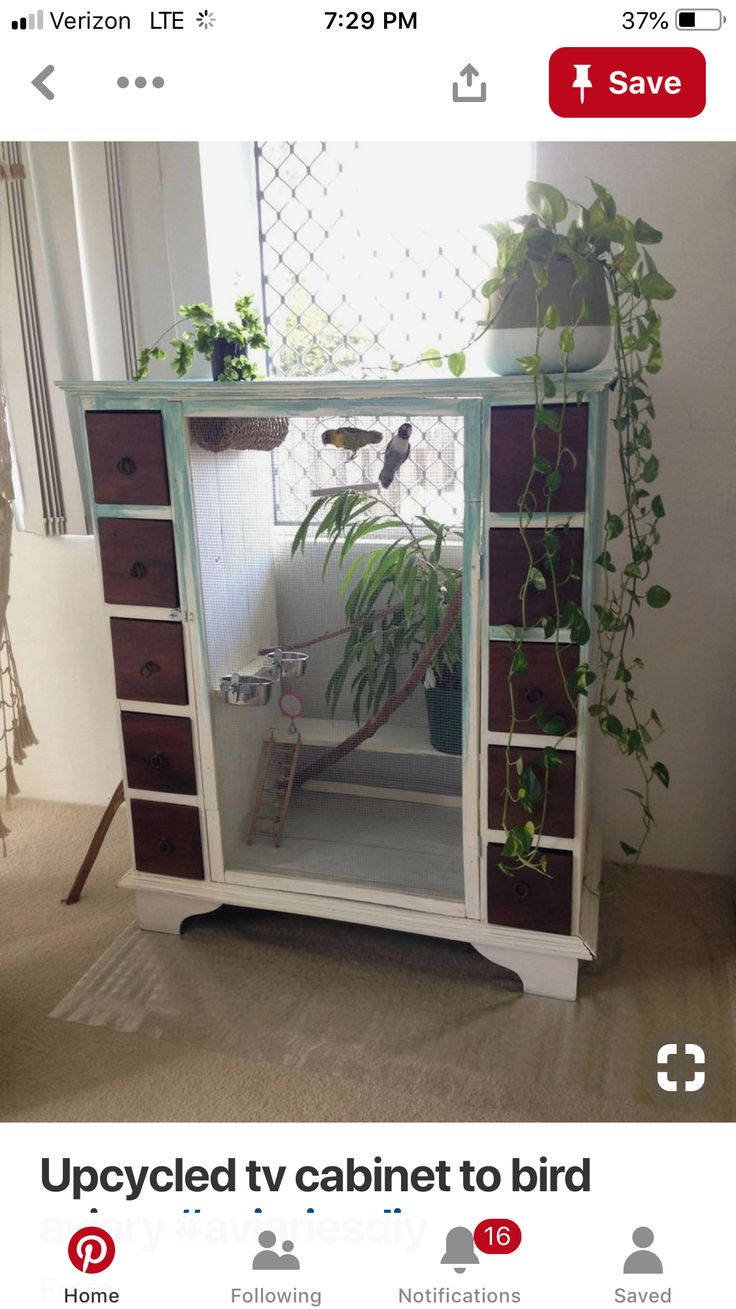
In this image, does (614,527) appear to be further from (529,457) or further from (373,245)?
(373,245)

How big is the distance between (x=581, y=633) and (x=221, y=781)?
2.47 feet

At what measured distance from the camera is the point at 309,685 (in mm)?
1791

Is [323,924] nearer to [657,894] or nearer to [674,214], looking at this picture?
[657,894]

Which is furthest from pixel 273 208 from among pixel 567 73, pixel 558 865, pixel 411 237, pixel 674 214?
pixel 558 865

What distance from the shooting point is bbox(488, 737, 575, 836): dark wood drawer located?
1.59 metres

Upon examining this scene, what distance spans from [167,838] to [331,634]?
531mm

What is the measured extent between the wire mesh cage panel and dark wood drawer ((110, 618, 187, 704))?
0.06m

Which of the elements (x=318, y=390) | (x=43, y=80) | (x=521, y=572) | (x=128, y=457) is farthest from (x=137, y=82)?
(x=521, y=572)

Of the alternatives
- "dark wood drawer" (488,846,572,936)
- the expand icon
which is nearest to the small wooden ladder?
"dark wood drawer" (488,846,572,936)

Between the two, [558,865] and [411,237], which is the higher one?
[411,237]

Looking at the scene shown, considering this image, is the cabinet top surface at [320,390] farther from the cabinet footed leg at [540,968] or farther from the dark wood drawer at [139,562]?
the cabinet footed leg at [540,968]

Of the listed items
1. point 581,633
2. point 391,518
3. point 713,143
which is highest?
point 713,143

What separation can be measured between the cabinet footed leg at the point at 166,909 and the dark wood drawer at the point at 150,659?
1.35ft

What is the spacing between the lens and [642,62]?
1199 mm
